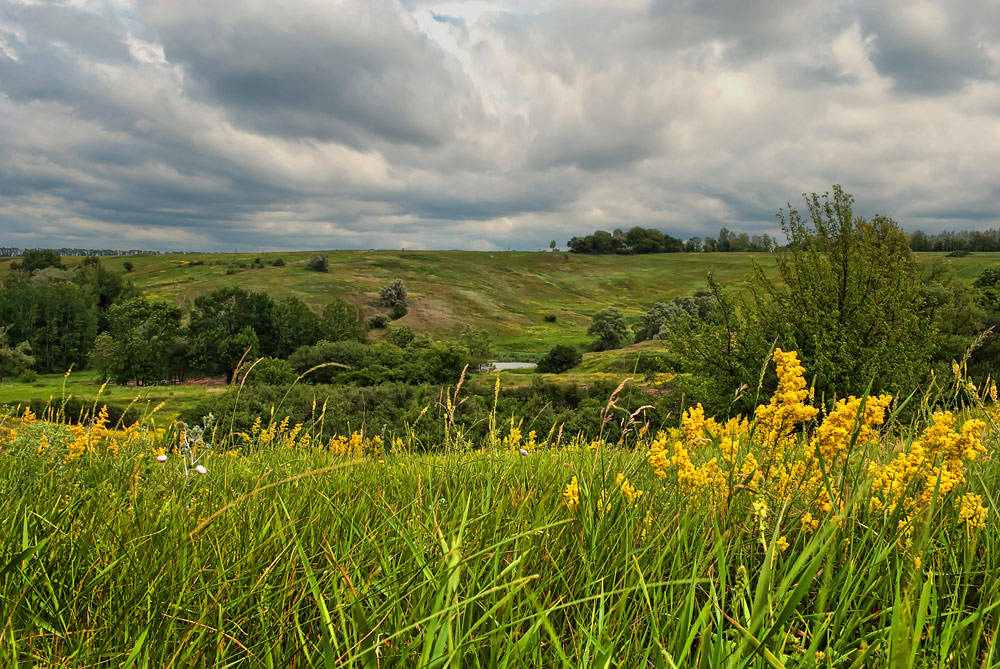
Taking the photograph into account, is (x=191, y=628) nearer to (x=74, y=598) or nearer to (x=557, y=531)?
(x=74, y=598)

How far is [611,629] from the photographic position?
4.57ft

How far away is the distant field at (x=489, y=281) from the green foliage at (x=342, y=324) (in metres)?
14.2

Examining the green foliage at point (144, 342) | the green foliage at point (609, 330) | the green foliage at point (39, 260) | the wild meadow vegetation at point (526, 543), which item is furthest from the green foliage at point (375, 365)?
the green foliage at point (39, 260)

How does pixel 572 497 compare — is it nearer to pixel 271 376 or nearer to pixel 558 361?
pixel 271 376

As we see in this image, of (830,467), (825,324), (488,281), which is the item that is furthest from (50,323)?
(830,467)

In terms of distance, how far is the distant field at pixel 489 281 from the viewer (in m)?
94.6

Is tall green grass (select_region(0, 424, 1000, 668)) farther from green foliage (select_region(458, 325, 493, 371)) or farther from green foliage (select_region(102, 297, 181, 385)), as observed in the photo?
green foliage (select_region(102, 297, 181, 385))

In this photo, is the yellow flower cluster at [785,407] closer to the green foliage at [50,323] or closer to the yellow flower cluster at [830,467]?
the yellow flower cluster at [830,467]

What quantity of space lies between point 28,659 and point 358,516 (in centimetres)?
96

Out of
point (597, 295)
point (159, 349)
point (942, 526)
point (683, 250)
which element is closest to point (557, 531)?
point (942, 526)

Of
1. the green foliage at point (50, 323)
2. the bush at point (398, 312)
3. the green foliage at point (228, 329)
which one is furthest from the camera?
the bush at point (398, 312)

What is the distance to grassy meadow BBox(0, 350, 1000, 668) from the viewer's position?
1.18 m

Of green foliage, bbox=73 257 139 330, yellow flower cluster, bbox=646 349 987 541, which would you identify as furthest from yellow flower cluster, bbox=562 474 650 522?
green foliage, bbox=73 257 139 330

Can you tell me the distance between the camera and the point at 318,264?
120 metres
